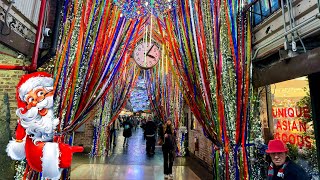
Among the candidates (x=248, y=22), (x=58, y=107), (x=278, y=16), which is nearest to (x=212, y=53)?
(x=248, y=22)

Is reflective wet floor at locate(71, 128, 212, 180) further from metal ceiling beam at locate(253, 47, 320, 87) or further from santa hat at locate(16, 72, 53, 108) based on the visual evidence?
santa hat at locate(16, 72, 53, 108)

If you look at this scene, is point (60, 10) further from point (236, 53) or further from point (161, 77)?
point (161, 77)

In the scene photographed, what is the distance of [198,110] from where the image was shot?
10.9 feet

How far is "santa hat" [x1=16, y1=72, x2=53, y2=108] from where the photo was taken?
1.97 m

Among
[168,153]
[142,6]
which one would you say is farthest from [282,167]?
[168,153]

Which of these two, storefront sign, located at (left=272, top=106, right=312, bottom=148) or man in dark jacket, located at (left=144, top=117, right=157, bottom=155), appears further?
man in dark jacket, located at (left=144, top=117, right=157, bottom=155)

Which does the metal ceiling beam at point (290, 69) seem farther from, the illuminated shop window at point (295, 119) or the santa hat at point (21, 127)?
the santa hat at point (21, 127)

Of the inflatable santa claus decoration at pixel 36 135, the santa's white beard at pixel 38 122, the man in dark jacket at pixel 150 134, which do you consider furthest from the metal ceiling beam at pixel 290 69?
the man in dark jacket at pixel 150 134

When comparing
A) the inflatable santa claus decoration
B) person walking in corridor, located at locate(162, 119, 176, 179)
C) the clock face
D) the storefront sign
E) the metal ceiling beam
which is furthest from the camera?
person walking in corridor, located at locate(162, 119, 176, 179)

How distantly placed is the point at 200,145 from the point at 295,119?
3.66 meters

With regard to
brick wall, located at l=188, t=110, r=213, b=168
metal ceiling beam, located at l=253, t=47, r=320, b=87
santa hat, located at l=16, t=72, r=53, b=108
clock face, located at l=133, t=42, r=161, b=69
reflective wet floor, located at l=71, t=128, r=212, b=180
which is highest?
clock face, located at l=133, t=42, r=161, b=69

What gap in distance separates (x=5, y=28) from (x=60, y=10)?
1001 mm

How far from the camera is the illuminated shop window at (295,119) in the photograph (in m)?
3.41

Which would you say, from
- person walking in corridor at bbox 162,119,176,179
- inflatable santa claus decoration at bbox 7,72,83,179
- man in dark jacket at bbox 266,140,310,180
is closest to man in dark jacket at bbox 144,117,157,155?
person walking in corridor at bbox 162,119,176,179
